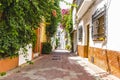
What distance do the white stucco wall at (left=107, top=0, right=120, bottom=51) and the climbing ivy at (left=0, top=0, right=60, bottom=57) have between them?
3462 millimetres

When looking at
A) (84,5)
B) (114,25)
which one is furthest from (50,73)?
(84,5)

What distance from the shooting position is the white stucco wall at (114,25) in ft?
25.7

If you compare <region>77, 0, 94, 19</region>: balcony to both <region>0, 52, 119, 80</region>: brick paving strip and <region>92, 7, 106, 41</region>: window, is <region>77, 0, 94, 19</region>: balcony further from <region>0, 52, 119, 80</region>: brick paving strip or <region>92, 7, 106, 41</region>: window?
<region>0, 52, 119, 80</region>: brick paving strip

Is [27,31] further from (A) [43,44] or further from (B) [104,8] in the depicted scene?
(A) [43,44]

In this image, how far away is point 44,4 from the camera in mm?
5469

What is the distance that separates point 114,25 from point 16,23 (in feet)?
14.9

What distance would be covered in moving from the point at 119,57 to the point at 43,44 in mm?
17056

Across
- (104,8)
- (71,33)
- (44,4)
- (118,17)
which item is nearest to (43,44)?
(71,33)

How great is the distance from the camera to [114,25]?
8250 millimetres

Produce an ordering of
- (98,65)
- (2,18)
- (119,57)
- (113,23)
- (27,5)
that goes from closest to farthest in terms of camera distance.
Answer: (2,18) → (27,5) → (119,57) → (113,23) → (98,65)

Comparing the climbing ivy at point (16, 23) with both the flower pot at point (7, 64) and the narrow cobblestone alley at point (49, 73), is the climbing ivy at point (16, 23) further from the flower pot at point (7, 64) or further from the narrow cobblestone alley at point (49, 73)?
the flower pot at point (7, 64)

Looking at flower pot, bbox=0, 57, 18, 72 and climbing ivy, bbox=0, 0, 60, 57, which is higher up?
climbing ivy, bbox=0, 0, 60, 57

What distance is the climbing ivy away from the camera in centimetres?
450

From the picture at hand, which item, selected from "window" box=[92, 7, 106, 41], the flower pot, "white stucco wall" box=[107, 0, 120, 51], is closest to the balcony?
"window" box=[92, 7, 106, 41]
